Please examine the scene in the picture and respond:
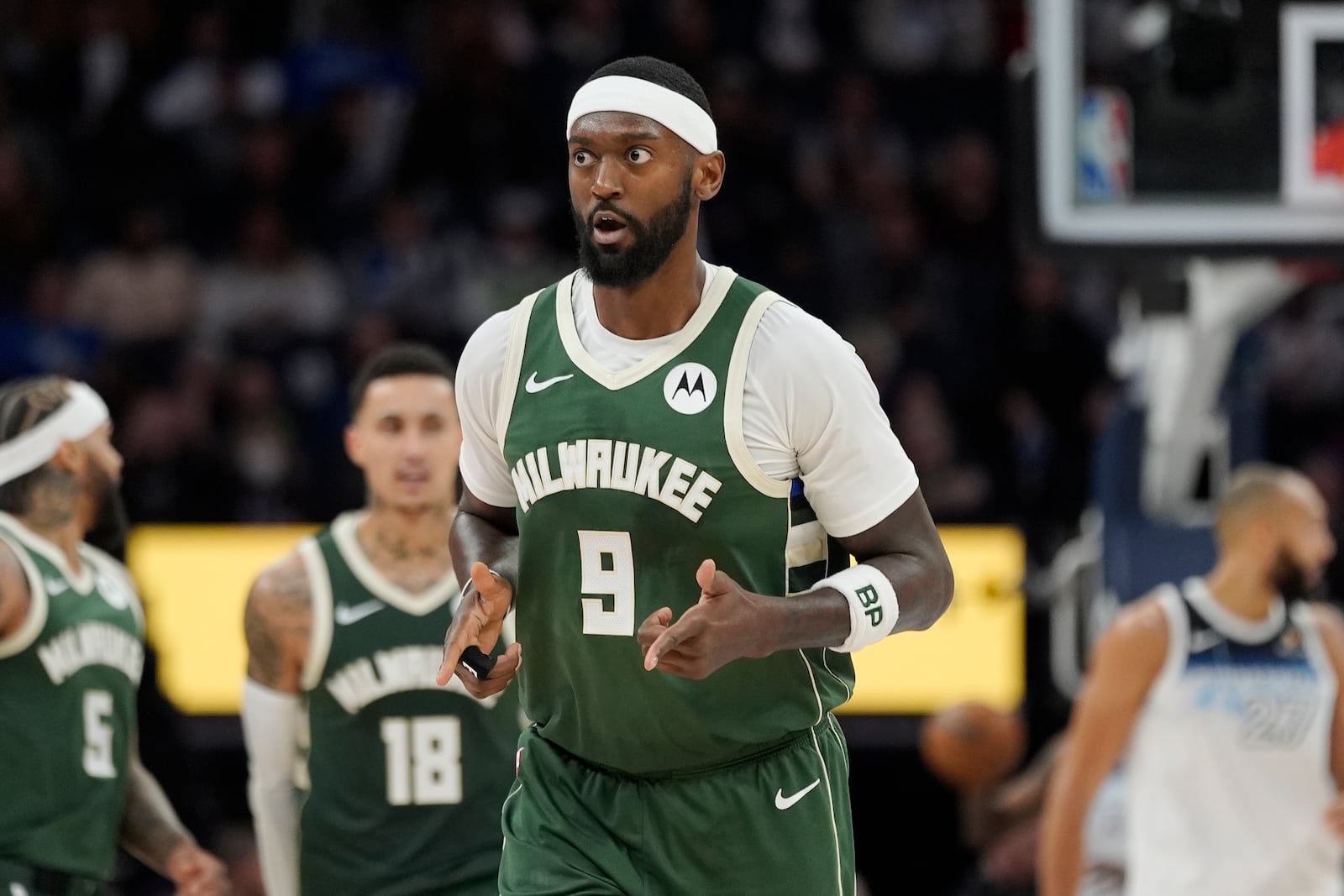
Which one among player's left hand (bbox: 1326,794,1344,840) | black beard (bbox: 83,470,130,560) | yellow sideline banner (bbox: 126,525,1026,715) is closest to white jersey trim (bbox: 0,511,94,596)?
black beard (bbox: 83,470,130,560)

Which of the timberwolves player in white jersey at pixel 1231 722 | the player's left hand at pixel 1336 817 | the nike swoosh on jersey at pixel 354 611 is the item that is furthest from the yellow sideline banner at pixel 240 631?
the nike swoosh on jersey at pixel 354 611

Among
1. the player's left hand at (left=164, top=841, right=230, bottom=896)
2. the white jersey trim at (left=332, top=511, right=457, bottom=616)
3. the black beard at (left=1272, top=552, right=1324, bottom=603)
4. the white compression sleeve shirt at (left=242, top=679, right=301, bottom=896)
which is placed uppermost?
the white jersey trim at (left=332, top=511, right=457, bottom=616)

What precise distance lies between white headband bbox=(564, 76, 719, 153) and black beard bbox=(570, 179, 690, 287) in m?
0.12

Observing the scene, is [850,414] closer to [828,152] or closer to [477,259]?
[477,259]

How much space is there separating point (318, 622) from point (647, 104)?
2016 millimetres

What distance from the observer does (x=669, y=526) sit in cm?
379

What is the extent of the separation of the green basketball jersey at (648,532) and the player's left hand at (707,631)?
1.16 feet

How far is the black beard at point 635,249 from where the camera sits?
382cm

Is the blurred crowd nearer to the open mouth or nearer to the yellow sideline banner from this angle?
the yellow sideline banner

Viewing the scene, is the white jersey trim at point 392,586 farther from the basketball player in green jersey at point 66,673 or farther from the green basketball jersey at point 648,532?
the green basketball jersey at point 648,532

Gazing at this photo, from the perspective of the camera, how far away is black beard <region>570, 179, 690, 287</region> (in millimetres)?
3822

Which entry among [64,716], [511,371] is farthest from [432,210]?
[511,371]

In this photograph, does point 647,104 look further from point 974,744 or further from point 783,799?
point 974,744

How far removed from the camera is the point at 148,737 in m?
8.51
